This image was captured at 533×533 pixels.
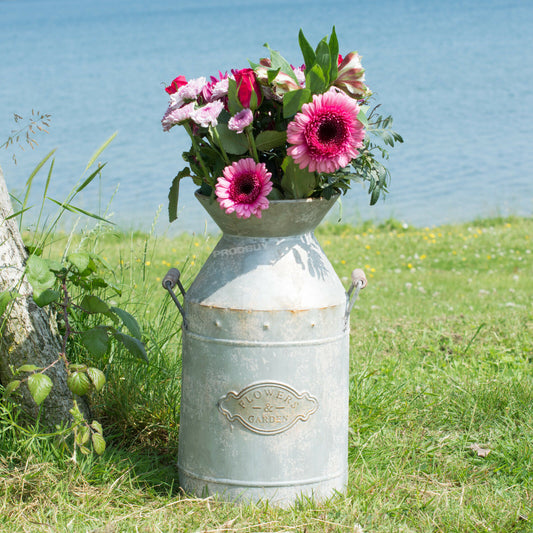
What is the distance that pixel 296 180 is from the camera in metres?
2.20

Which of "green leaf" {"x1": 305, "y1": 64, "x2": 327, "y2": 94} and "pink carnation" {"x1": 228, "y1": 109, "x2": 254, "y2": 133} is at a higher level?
"green leaf" {"x1": 305, "y1": 64, "x2": 327, "y2": 94}

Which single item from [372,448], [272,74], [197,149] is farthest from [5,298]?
[372,448]

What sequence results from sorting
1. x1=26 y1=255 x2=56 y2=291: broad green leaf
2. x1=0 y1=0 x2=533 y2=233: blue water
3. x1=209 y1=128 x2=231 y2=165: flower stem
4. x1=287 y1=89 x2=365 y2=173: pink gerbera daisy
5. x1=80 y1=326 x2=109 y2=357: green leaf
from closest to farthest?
x1=287 y1=89 x2=365 y2=173: pink gerbera daisy < x1=209 y1=128 x2=231 y2=165: flower stem < x1=26 y1=255 x2=56 y2=291: broad green leaf < x1=80 y1=326 x2=109 y2=357: green leaf < x1=0 y1=0 x2=533 y2=233: blue water

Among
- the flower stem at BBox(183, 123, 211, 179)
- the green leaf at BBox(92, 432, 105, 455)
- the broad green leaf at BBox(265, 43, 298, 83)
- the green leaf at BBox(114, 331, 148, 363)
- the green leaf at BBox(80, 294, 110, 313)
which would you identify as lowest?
the green leaf at BBox(92, 432, 105, 455)

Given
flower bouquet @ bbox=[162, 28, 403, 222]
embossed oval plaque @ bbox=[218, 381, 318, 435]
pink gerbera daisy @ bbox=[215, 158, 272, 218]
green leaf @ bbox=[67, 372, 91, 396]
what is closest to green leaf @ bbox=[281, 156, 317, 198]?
flower bouquet @ bbox=[162, 28, 403, 222]

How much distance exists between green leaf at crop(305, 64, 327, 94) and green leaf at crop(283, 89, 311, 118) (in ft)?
0.14

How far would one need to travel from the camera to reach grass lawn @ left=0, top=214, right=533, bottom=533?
7.32ft

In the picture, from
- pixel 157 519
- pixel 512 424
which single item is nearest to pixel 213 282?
pixel 157 519

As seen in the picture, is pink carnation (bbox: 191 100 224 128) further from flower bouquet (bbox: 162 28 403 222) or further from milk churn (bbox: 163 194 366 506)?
milk churn (bbox: 163 194 366 506)

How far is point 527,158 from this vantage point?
12633 mm

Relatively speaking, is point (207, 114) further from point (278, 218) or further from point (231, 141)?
point (278, 218)

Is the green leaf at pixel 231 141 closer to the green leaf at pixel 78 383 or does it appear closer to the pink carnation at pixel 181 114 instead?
the pink carnation at pixel 181 114

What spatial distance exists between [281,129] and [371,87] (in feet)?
45.0

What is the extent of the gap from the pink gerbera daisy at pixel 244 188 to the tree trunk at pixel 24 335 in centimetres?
82
